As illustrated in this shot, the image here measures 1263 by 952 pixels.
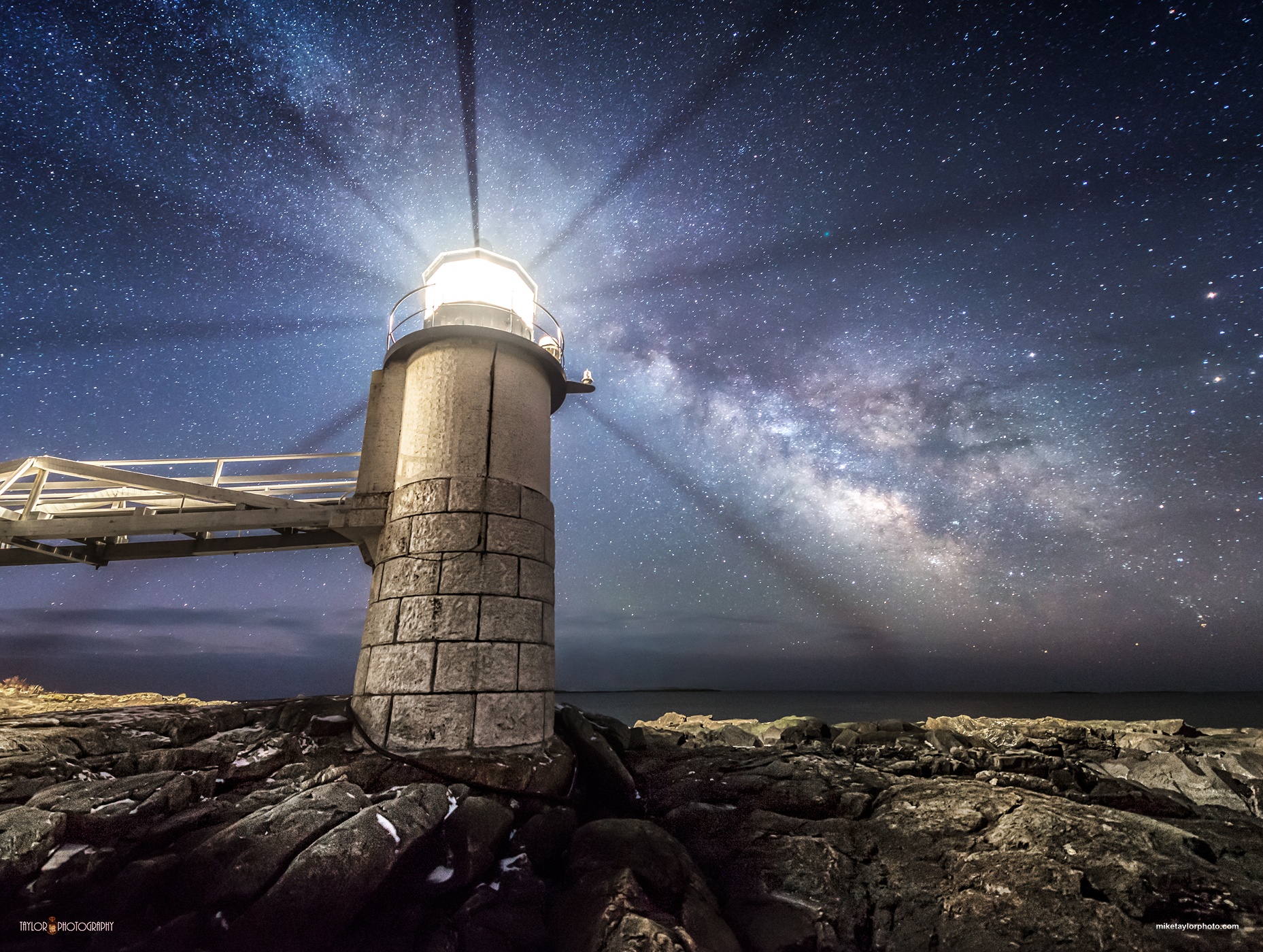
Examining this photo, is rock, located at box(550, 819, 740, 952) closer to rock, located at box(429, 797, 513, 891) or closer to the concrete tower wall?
rock, located at box(429, 797, 513, 891)

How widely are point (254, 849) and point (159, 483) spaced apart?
6.70m

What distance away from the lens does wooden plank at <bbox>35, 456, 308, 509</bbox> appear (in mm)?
8961

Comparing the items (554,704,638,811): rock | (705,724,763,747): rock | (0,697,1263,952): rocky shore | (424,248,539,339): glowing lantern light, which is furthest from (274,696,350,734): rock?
(705,724,763,747): rock

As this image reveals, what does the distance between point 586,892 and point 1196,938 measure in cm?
454

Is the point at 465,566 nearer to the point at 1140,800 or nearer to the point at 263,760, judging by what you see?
the point at 263,760

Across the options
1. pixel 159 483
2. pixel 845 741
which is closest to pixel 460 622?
pixel 159 483

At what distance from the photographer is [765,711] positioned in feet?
269

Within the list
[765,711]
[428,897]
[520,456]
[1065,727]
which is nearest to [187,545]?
[520,456]

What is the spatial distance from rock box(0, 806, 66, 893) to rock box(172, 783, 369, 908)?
1058 mm

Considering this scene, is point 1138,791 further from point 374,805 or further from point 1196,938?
point 374,805

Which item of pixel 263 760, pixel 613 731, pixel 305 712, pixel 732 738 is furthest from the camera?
pixel 732 738

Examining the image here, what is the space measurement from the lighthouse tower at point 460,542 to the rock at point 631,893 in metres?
2.06

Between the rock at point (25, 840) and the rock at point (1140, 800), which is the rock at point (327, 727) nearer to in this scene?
the rock at point (25, 840)

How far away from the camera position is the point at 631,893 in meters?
4.64
